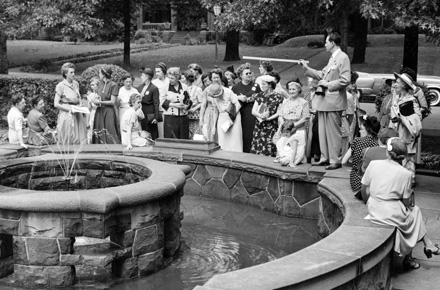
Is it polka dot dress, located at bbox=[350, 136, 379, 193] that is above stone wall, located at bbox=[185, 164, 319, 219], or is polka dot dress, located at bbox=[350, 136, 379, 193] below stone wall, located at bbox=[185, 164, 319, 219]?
above

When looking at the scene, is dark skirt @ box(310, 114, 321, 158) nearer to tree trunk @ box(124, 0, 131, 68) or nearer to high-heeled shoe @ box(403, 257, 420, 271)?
high-heeled shoe @ box(403, 257, 420, 271)

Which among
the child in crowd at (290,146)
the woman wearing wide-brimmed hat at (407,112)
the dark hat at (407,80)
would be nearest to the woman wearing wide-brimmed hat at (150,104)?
the child in crowd at (290,146)

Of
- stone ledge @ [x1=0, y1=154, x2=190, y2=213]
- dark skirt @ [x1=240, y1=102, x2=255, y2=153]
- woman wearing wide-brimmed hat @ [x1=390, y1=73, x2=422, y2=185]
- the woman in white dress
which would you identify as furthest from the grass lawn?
stone ledge @ [x1=0, y1=154, x2=190, y2=213]

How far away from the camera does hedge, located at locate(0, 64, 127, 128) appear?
1841 cm

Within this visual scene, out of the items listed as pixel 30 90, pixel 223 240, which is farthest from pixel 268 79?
pixel 30 90

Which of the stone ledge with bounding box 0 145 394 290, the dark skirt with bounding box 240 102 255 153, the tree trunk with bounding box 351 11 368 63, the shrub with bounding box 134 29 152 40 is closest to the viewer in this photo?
the stone ledge with bounding box 0 145 394 290

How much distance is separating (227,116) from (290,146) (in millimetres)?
1967

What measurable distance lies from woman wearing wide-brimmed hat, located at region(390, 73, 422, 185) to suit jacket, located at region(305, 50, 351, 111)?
74cm

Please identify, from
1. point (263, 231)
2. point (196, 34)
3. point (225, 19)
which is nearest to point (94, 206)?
point (263, 231)

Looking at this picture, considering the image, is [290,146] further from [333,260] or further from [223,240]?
[333,260]

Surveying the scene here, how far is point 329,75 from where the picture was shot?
10.3m

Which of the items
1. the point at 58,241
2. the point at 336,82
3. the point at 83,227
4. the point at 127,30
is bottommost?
the point at 58,241

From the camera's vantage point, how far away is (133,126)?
11977 mm

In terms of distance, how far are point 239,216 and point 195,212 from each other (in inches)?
26.3
